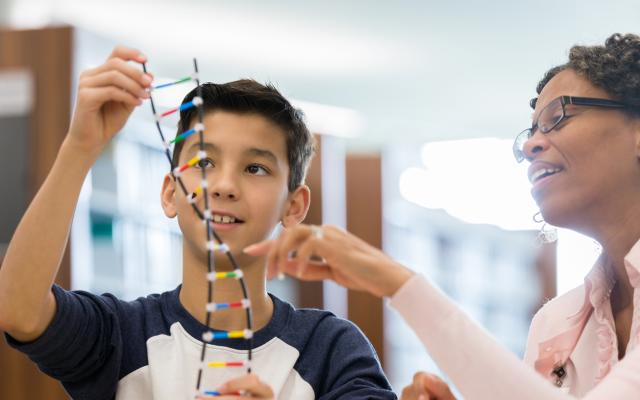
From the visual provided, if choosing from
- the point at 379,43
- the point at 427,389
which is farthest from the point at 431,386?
the point at 379,43

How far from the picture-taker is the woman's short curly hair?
1.69 metres

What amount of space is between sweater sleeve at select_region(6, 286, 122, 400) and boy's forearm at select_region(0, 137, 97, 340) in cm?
2

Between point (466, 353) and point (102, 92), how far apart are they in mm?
638

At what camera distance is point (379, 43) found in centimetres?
582

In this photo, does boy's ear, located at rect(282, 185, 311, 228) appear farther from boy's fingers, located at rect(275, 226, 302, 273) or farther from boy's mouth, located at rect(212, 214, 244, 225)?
boy's fingers, located at rect(275, 226, 302, 273)

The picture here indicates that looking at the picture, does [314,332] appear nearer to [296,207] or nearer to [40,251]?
[296,207]

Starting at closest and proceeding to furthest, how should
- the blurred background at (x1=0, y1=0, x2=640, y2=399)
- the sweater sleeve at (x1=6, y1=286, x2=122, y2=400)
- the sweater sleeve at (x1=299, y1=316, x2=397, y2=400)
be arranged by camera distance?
1. the sweater sleeve at (x1=6, y1=286, x2=122, y2=400)
2. the sweater sleeve at (x1=299, y1=316, x2=397, y2=400)
3. the blurred background at (x1=0, y1=0, x2=640, y2=399)

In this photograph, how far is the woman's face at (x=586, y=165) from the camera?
5.39ft

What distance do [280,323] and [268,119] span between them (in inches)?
14.3

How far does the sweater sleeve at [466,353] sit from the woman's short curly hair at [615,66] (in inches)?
25.7

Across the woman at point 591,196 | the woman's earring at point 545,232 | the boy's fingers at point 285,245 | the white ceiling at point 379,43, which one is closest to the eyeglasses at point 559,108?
the woman at point 591,196

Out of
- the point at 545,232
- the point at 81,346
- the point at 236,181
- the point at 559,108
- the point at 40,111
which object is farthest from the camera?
the point at 40,111

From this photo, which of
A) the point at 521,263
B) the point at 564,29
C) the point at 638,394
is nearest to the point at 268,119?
the point at 638,394

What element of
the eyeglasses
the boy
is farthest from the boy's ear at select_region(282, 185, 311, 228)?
the eyeglasses
